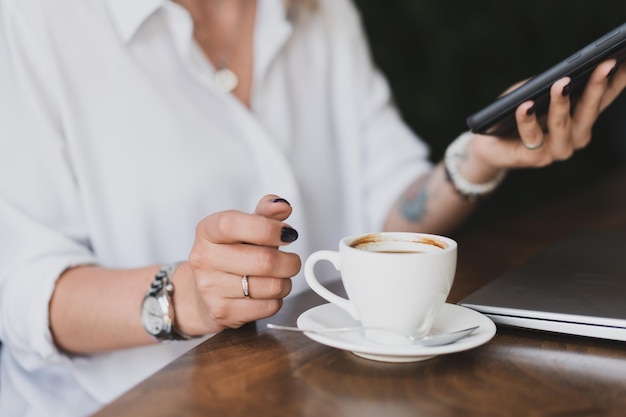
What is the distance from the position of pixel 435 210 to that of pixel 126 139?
513mm

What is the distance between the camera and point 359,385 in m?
0.53

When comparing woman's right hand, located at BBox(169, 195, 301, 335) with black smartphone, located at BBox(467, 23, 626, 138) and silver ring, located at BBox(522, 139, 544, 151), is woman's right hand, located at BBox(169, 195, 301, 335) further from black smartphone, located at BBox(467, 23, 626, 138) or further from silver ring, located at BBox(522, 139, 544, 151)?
silver ring, located at BBox(522, 139, 544, 151)

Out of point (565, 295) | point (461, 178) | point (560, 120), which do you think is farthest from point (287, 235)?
point (461, 178)

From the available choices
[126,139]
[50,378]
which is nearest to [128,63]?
[126,139]

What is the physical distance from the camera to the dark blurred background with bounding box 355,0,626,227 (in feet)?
6.61

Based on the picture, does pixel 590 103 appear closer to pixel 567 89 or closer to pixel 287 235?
pixel 567 89

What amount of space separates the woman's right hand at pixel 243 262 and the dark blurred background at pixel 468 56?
142cm

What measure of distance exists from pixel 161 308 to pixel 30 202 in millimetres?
291

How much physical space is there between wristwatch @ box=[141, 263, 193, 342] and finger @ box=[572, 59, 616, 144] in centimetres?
51

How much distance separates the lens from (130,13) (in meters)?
1.04

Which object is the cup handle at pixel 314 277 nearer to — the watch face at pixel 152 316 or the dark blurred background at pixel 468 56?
the watch face at pixel 152 316

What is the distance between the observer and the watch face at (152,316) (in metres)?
0.75

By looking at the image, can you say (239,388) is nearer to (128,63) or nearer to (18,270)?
(18,270)

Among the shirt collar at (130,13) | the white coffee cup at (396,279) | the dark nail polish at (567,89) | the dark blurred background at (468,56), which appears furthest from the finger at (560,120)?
the dark blurred background at (468,56)
